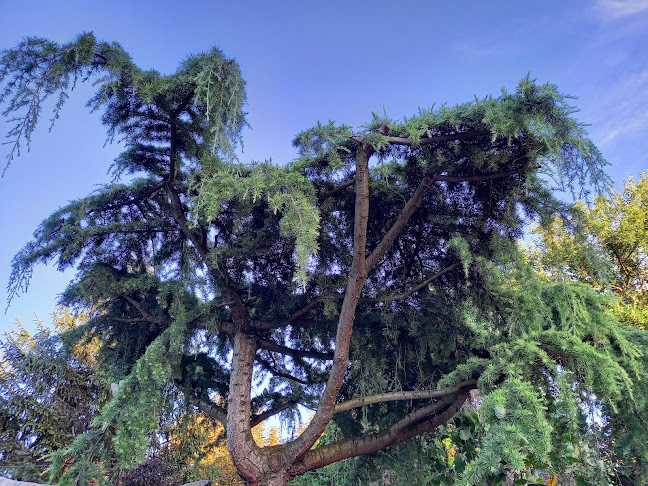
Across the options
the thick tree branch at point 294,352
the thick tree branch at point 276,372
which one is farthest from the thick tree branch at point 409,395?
the thick tree branch at point 276,372

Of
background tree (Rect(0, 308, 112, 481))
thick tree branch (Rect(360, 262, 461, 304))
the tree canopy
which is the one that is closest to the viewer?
the tree canopy

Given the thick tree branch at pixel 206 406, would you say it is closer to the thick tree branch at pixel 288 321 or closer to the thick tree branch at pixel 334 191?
the thick tree branch at pixel 288 321

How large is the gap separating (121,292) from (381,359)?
3.65 m

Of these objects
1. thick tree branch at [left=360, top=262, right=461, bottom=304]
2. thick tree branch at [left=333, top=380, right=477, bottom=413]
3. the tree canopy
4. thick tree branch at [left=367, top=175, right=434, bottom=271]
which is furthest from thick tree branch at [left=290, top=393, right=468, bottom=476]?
thick tree branch at [left=367, top=175, right=434, bottom=271]

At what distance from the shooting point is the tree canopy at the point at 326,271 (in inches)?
163

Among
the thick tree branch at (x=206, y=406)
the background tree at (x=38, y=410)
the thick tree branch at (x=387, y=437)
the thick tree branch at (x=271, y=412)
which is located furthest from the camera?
the background tree at (x=38, y=410)

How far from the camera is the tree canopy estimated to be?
414cm

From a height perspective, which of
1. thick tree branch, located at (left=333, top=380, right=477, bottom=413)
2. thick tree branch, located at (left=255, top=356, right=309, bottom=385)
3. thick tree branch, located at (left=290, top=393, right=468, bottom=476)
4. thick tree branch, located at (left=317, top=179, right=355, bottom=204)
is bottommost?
thick tree branch, located at (left=290, top=393, right=468, bottom=476)

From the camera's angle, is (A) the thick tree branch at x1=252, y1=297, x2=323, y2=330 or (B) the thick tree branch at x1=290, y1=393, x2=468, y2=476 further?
(A) the thick tree branch at x1=252, y1=297, x2=323, y2=330

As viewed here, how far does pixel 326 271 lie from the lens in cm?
597

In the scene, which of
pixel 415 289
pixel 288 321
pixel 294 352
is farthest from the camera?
pixel 294 352

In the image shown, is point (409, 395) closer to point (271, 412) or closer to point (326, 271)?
point (326, 271)

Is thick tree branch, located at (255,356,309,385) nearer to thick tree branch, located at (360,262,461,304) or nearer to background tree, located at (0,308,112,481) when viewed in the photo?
thick tree branch, located at (360,262,461,304)

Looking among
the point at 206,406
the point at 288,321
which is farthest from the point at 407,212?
the point at 206,406
